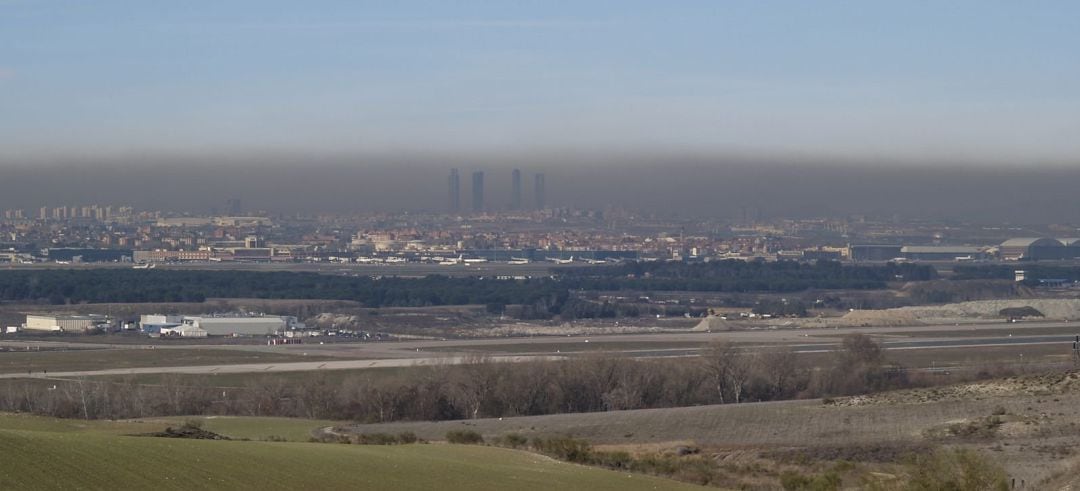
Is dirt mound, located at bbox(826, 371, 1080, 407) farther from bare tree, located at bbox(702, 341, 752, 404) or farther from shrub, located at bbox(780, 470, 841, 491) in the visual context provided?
shrub, located at bbox(780, 470, 841, 491)

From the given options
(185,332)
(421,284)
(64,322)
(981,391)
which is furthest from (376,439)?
(421,284)

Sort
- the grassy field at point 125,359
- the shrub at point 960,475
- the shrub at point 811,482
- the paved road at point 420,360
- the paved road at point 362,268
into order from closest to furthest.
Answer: the shrub at point 960,475
the shrub at point 811,482
the paved road at point 420,360
the grassy field at point 125,359
the paved road at point 362,268

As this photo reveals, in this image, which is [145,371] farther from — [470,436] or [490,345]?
[470,436]

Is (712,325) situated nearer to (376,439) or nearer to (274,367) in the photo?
(274,367)

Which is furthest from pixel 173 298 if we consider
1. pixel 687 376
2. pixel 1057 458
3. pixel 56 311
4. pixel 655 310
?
pixel 1057 458

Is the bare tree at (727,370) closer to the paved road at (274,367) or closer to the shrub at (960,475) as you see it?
the paved road at (274,367)

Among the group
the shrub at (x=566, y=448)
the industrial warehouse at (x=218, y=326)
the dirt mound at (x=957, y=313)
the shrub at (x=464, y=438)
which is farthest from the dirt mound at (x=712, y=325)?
the shrub at (x=566, y=448)

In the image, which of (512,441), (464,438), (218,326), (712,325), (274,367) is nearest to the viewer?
(512,441)
